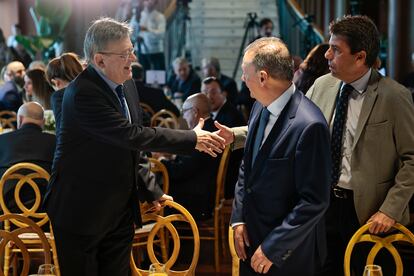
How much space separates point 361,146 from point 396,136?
15 centimetres

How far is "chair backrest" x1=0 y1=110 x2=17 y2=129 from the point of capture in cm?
642

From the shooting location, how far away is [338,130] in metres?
2.87

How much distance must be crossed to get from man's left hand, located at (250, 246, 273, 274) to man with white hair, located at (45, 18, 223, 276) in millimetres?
548

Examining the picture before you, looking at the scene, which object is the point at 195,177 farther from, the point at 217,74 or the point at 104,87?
the point at 217,74

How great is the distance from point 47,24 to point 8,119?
4507 millimetres

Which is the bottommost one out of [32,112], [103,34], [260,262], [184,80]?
[184,80]

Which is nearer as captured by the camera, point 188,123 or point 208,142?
point 208,142

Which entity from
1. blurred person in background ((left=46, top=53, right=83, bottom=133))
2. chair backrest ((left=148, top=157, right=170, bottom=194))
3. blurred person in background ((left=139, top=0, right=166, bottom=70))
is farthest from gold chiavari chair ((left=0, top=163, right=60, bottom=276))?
blurred person in background ((left=139, top=0, right=166, bottom=70))

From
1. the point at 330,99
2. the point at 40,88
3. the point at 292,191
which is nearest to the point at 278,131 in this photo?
the point at 292,191

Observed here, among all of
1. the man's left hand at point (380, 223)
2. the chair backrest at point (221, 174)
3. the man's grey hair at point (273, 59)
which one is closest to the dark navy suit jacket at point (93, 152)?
the man's grey hair at point (273, 59)

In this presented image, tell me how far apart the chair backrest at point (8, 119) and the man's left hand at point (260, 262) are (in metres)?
4.67

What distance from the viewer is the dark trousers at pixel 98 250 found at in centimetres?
253

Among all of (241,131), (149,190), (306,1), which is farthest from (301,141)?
(306,1)

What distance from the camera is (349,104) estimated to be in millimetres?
2877
